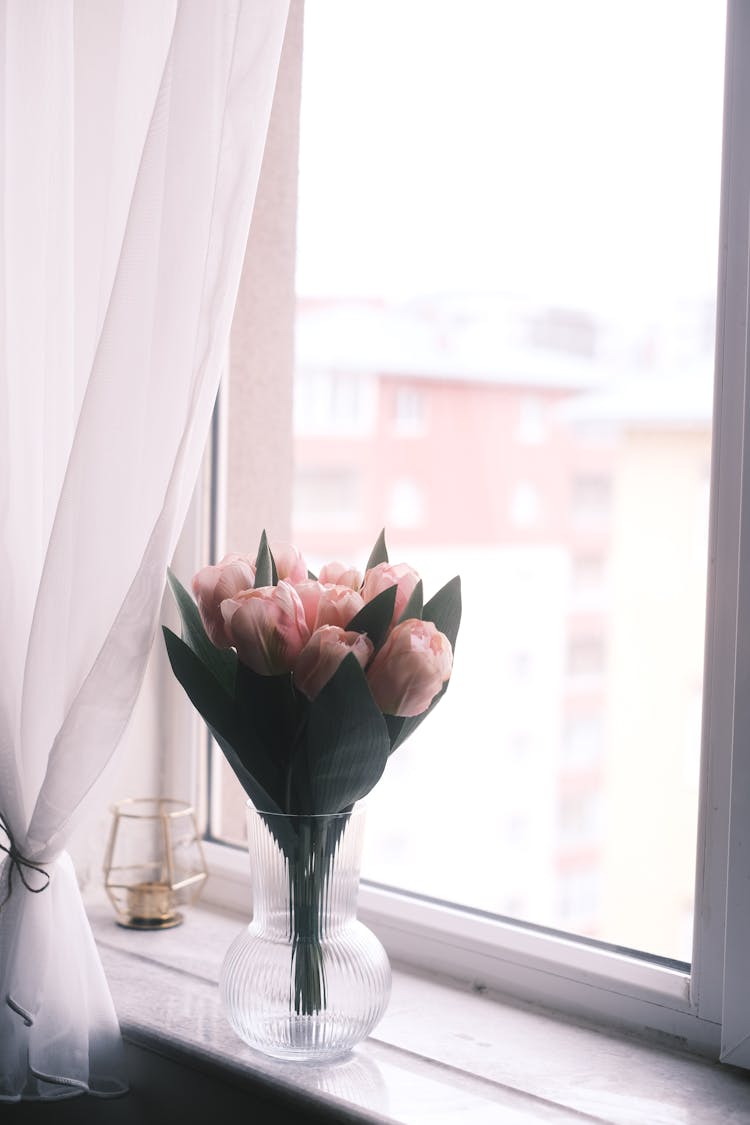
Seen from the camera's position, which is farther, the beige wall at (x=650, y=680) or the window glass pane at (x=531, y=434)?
the beige wall at (x=650, y=680)

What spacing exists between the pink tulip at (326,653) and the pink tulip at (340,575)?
0.09m

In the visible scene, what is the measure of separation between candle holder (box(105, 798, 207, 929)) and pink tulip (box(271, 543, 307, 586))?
520mm

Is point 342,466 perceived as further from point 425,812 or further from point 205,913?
point 205,913

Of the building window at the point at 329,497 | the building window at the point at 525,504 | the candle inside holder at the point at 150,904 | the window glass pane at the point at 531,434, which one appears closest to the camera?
the candle inside holder at the point at 150,904

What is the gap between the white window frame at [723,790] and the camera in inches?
38.0

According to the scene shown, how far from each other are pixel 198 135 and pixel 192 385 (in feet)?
0.75

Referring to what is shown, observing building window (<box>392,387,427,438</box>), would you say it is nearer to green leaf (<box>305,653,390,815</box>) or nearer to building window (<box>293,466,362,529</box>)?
building window (<box>293,466,362,529</box>)

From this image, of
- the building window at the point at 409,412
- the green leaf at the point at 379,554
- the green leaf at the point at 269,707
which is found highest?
the building window at the point at 409,412

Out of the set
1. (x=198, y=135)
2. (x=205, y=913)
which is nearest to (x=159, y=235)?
(x=198, y=135)

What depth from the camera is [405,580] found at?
959 mm

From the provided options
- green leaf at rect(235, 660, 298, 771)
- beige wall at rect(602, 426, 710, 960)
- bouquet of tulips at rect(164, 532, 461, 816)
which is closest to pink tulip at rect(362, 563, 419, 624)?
bouquet of tulips at rect(164, 532, 461, 816)

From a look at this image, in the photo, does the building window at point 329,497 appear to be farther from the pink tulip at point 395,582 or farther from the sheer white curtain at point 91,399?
the pink tulip at point 395,582

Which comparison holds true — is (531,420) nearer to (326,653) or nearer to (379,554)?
(379,554)

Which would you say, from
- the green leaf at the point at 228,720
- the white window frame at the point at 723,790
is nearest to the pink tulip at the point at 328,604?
the green leaf at the point at 228,720
